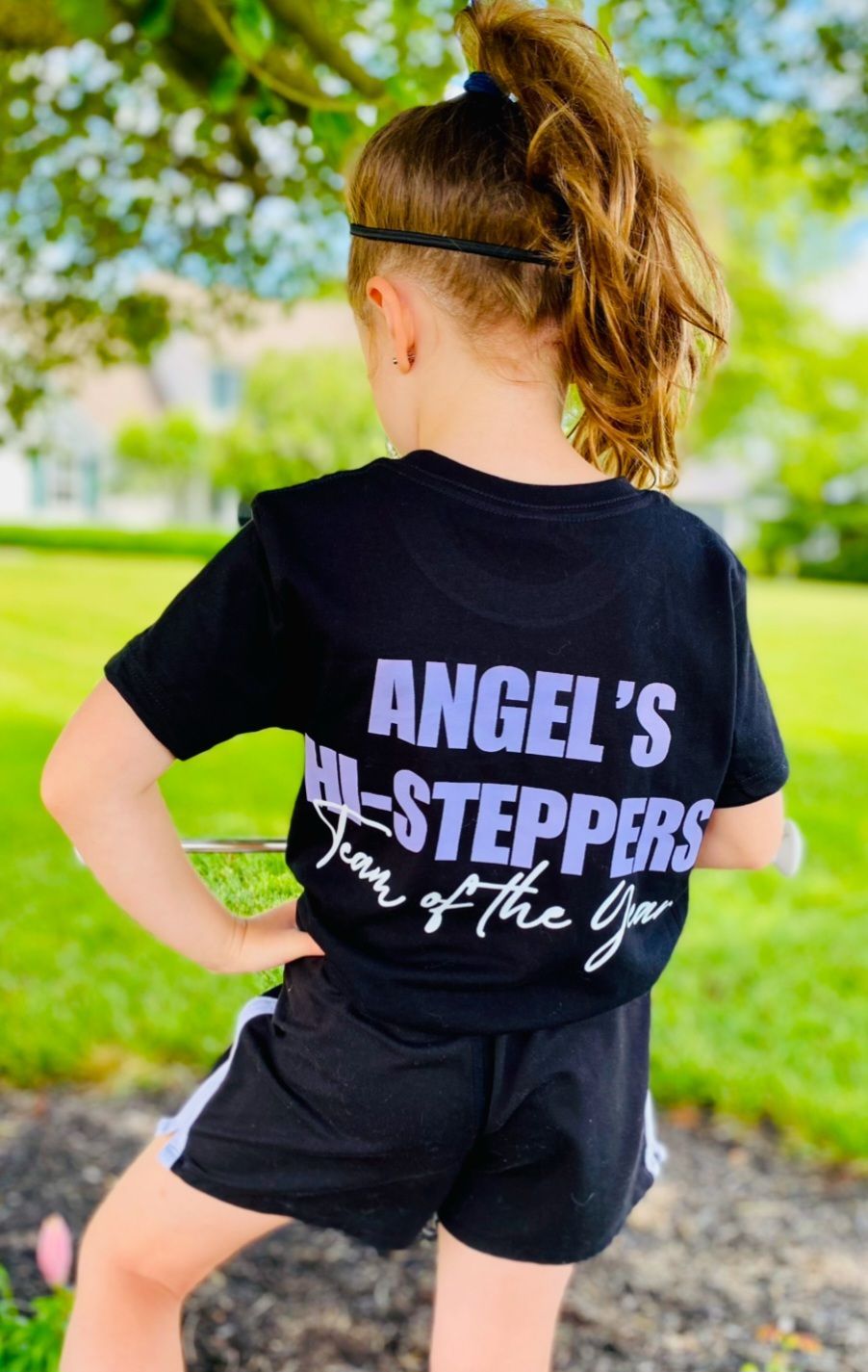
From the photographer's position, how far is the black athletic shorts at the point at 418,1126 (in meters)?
1.35

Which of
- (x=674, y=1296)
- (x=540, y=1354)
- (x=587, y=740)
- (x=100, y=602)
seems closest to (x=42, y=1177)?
(x=674, y=1296)

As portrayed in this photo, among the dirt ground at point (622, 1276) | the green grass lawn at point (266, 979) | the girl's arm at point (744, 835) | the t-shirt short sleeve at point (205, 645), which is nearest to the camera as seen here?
the t-shirt short sleeve at point (205, 645)

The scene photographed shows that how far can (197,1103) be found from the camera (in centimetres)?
145

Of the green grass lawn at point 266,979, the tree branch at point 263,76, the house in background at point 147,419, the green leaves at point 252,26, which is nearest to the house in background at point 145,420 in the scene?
the house in background at point 147,419

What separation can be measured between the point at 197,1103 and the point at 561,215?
1034 mm

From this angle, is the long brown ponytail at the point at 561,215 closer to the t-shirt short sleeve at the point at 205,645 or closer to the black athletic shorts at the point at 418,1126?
the t-shirt short sleeve at the point at 205,645

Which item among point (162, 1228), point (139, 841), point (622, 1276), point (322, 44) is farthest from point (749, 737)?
point (322, 44)

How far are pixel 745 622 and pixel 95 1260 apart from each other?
3.37ft

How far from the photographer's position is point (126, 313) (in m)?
4.45

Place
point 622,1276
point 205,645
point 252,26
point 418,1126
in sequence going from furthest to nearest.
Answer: point 622,1276, point 252,26, point 418,1126, point 205,645

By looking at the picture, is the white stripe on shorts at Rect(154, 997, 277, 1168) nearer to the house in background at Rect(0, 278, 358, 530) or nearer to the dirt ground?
the dirt ground

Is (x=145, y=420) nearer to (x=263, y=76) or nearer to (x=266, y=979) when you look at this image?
(x=263, y=76)

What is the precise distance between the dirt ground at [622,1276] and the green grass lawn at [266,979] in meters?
0.24

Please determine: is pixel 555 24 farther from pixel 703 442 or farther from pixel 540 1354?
pixel 703 442
